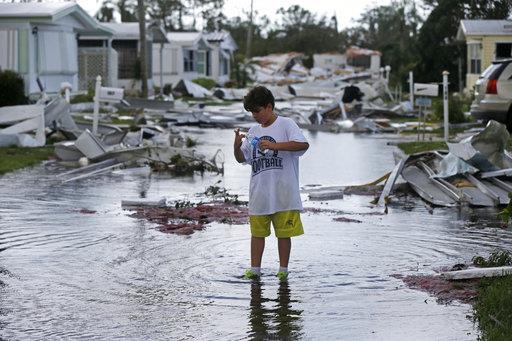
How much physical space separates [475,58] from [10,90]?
80.5 feet

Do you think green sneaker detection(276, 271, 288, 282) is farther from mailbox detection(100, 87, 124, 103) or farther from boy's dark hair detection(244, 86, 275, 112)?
mailbox detection(100, 87, 124, 103)

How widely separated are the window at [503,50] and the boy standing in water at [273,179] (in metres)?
38.8

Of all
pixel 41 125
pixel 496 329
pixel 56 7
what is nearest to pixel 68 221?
pixel 496 329

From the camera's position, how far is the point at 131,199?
13422 millimetres

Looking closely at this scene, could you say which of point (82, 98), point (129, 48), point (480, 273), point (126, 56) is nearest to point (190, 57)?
point (129, 48)

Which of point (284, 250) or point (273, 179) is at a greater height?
point (273, 179)

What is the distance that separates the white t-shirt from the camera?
855cm

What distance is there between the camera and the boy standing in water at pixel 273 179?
28.0ft

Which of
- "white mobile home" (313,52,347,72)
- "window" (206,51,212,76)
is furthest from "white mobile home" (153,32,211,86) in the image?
"white mobile home" (313,52,347,72)

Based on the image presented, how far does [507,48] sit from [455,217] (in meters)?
35.0

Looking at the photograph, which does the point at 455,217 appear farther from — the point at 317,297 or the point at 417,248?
the point at 317,297

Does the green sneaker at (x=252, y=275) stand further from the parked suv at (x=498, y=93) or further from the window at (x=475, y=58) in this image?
the window at (x=475, y=58)

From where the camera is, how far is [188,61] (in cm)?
6575

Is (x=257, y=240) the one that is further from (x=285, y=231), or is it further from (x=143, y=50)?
(x=143, y=50)
